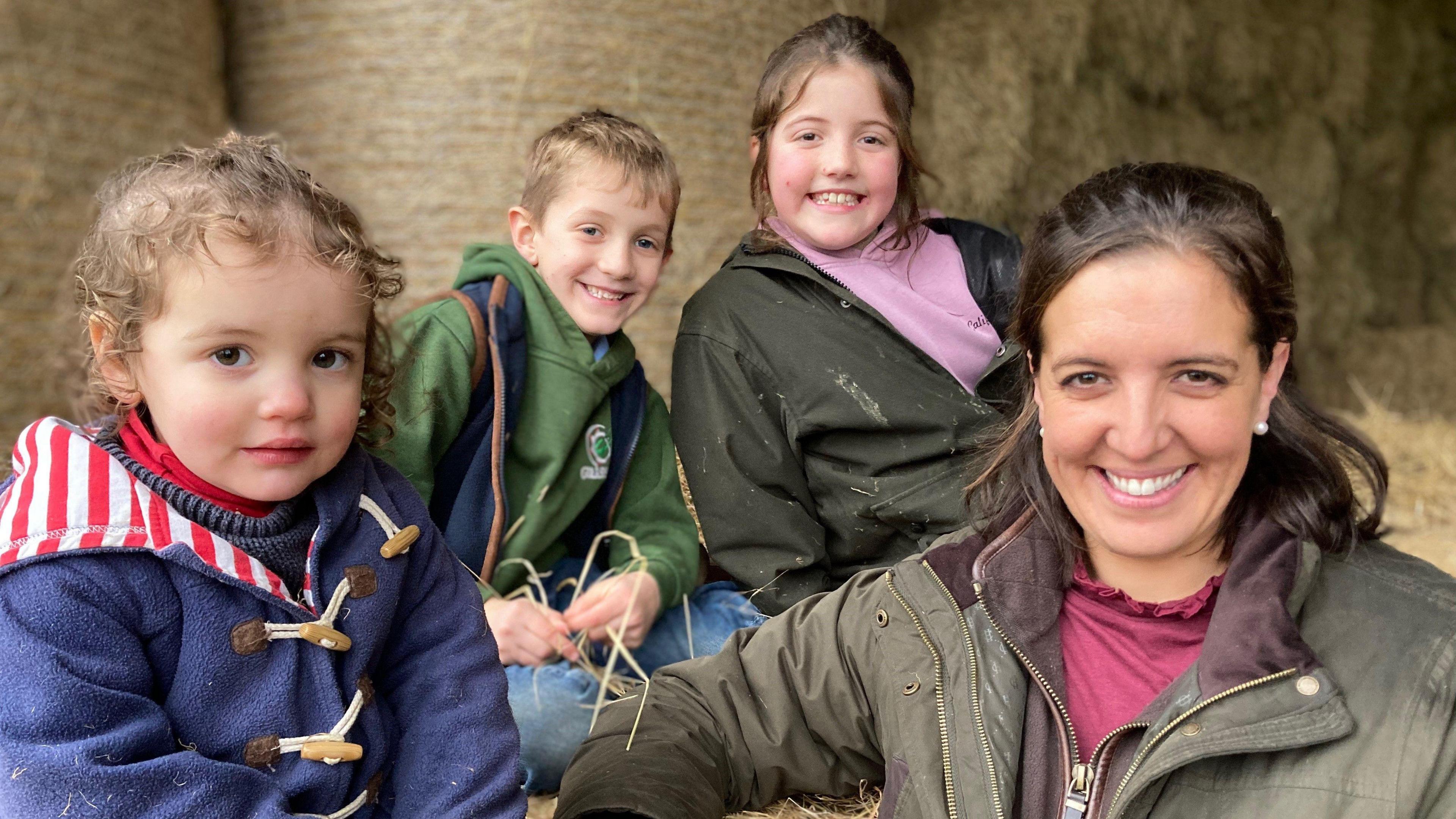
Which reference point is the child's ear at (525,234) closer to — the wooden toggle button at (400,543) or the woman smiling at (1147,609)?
the wooden toggle button at (400,543)

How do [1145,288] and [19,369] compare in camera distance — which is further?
[19,369]

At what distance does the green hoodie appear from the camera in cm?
209

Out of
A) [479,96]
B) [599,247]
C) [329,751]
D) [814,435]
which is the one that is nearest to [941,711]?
[329,751]

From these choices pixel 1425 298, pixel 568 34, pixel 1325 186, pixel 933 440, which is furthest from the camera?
pixel 1425 298

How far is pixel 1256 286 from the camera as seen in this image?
1.41 metres

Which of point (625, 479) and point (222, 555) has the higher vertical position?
point (222, 555)

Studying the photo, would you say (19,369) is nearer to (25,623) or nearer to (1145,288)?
(25,623)

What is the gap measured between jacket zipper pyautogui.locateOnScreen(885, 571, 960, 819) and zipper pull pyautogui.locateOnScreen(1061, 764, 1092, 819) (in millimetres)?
124

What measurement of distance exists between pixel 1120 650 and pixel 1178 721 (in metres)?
0.21

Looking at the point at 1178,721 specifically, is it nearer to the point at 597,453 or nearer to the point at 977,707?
the point at 977,707

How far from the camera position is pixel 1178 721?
1327 millimetres

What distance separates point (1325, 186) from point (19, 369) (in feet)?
16.0

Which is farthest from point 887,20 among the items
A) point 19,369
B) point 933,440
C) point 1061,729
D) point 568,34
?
point 1061,729

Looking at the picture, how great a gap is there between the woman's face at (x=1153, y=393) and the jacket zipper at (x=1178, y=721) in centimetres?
21
